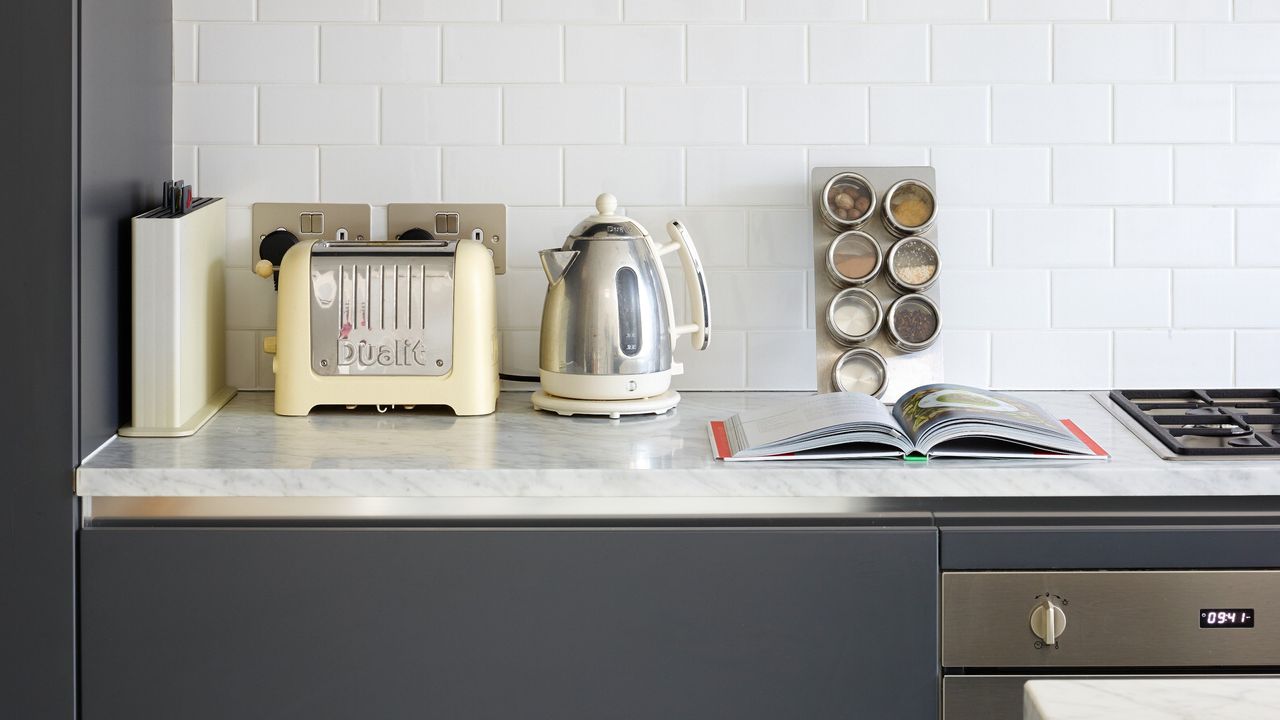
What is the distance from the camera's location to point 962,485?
5.17 ft

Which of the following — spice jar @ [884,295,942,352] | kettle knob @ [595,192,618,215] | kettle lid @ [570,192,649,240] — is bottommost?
spice jar @ [884,295,942,352]

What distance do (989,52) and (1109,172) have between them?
285 millimetres

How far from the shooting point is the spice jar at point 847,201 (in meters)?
2.01

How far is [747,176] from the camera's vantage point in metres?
2.09

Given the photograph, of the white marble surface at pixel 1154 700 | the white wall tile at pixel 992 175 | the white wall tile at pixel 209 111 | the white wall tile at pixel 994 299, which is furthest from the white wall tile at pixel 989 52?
the white marble surface at pixel 1154 700

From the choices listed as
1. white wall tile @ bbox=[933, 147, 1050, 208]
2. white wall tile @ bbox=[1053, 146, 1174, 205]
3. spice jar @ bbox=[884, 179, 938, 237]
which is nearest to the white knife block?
spice jar @ bbox=[884, 179, 938, 237]

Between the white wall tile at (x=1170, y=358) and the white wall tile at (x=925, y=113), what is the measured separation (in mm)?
445

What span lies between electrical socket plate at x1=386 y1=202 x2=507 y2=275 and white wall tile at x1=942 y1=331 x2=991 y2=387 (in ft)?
2.57

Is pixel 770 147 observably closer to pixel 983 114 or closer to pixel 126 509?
pixel 983 114

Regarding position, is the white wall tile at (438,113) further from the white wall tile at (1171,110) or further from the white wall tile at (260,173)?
the white wall tile at (1171,110)

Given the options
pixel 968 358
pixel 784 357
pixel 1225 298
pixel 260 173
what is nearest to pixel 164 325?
pixel 260 173

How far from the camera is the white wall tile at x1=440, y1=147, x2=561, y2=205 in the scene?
2084mm

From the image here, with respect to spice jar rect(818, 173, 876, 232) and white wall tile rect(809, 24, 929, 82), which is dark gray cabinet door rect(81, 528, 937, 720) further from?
white wall tile rect(809, 24, 929, 82)

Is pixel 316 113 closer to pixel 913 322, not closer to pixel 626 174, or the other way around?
pixel 626 174
